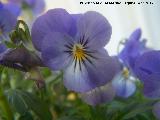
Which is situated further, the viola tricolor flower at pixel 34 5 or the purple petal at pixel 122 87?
the viola tricolor flower at pixel 34 5

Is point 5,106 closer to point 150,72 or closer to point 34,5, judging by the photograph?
point 150,72

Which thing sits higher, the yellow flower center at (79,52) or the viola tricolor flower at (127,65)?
the yellow flower center at (79,52)

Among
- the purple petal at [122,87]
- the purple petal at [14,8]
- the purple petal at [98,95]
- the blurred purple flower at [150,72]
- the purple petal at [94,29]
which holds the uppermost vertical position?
the purple petal at [14,8]

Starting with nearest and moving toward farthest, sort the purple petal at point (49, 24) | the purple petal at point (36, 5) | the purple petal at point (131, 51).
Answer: the purple petal at point (49, 24)
the purple petal at point (131, 51)
the purple petal at point (36, 5)

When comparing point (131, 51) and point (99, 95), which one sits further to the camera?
point (131, 51)

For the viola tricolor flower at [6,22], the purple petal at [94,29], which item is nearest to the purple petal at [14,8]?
the viola tricolor flower at [6,22]

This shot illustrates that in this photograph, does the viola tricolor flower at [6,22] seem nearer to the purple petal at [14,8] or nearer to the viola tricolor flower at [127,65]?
the purple petal at [14,8]

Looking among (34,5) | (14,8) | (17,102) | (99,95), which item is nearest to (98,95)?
(99,95)
